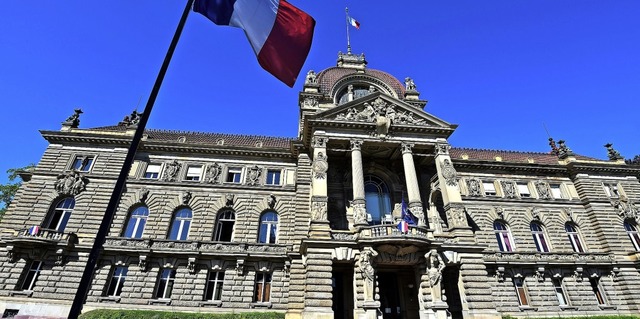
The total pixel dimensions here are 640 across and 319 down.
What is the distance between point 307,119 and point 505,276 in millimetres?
21431

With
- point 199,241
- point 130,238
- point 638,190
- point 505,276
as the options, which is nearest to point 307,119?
point 199,241

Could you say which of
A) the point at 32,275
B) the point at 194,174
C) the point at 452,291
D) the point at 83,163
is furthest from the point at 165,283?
the point at 452,291

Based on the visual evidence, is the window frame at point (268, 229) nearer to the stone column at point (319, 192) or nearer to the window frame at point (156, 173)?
the stone column at point (319, 192)

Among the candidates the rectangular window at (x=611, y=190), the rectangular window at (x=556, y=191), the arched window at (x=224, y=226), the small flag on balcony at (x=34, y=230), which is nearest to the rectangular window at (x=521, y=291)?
the rectangular window at (x=556, y=191)

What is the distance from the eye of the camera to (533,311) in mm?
26438

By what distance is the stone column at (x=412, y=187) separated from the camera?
2406 cm

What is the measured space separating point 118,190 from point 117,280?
22.1 metres

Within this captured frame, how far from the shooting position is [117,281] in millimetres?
23984

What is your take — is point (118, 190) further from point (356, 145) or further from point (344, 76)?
point (344, 76)

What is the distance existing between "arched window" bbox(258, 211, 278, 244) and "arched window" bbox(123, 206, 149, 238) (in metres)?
9.57

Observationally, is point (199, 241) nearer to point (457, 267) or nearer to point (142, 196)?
point (142, 196)

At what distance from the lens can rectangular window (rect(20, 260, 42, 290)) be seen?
23094 mm

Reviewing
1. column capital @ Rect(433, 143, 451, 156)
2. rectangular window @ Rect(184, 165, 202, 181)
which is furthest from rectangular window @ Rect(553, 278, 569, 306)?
rectangular window @ Rect(184, 165, 202, 181)

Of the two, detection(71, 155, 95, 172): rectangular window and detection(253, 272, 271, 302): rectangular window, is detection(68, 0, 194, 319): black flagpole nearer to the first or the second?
detection(253, 272, 271, 302): rectangular window
